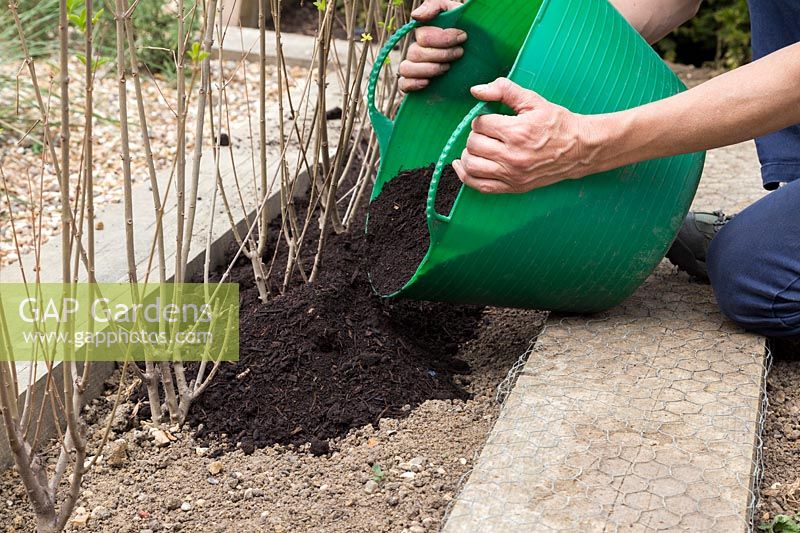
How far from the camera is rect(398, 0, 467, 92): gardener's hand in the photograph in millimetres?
2150

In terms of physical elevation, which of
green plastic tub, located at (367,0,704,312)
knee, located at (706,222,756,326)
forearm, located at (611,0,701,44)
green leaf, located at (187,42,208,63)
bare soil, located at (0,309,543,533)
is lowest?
bare soil, located at (0,309,543,533)

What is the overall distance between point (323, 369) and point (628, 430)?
2.16ft

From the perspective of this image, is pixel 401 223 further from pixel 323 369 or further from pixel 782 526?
pixel 782 526

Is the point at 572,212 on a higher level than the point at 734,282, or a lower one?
higher

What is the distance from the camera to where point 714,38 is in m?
4.69

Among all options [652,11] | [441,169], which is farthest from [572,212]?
[652,11]

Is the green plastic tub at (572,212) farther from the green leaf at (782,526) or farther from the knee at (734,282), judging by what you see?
the green leaf at (782,526)

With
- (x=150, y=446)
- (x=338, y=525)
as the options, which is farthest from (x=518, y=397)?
(x=150, y=446)

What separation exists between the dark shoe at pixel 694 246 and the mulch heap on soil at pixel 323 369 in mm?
629

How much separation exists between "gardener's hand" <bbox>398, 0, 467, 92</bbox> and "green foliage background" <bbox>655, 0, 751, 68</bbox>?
264 centimetres

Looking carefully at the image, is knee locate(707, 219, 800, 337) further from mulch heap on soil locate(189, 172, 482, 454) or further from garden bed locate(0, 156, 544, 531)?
mulch heap on soil locate(189, 172, 482, 454)

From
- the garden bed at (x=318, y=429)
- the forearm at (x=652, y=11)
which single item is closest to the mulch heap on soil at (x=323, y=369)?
the garden bed at (x=318, y=429)

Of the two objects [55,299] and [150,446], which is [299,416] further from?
[55,299]

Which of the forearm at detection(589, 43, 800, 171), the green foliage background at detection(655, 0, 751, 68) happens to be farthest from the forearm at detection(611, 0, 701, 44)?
the green foliage background at detection(655, 0, 751, 68)
